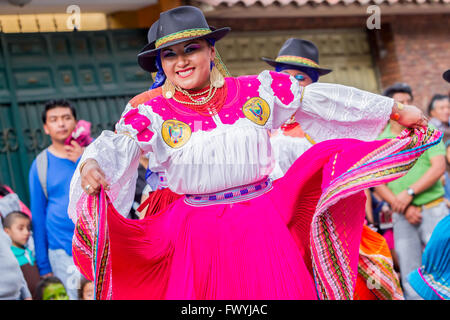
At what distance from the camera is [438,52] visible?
11180 millimetres

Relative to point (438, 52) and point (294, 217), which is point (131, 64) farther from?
point (294, 217)

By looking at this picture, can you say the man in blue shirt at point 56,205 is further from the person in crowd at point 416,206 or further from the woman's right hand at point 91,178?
the woman's right hand at point 91,178

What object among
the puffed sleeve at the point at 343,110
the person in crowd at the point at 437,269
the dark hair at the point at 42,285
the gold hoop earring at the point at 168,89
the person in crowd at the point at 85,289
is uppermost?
the gold hoop earring at the point at 168,89

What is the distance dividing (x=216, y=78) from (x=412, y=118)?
3.22 feet

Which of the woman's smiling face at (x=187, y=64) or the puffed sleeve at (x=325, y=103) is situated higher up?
the woman's smiling face at (x=187, y=64)

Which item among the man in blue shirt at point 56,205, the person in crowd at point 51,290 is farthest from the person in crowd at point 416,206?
the person in crowd at point 51,290

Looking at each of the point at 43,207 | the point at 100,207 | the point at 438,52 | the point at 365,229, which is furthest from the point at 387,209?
the point at 438,52

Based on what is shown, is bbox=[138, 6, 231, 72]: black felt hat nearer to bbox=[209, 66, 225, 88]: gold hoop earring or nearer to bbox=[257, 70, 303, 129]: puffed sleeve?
bbox=[209, 66, 225, 88]: gold hoop earring

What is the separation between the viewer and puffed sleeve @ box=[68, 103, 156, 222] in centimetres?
356

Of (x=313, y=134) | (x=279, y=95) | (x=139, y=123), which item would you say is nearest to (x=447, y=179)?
(x=313, y=134)

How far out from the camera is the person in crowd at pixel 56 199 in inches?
241

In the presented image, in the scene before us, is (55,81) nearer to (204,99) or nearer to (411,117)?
(204,99)

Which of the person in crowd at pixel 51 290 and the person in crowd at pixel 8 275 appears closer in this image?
the person in crowd at pixel 8 275
